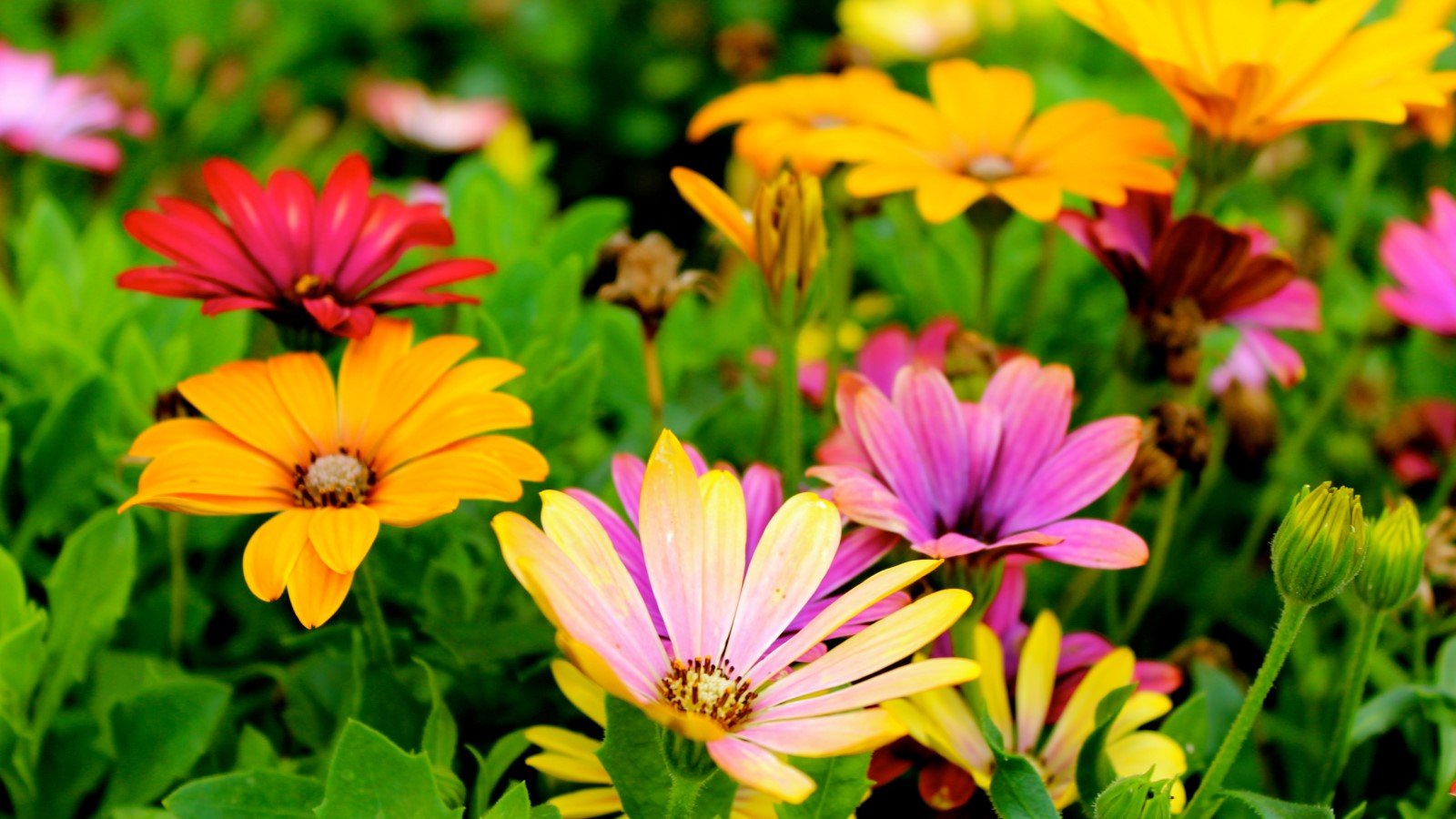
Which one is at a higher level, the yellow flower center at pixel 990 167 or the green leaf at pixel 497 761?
the yellow flower center at pixel 990 167

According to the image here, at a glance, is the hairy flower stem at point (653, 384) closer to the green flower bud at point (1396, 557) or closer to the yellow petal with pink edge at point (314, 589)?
the yellow petal with pink edge at point (314, 589)

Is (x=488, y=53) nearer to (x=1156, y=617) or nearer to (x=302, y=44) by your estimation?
(x=302, y=44)

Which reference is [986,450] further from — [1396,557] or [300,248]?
[300,248]

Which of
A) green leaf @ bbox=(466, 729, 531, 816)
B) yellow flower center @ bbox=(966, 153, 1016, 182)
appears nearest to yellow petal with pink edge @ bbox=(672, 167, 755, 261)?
yellow flower center @ bbox=(966, 153, 1016, 182)

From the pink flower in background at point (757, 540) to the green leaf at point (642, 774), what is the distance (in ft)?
0.16

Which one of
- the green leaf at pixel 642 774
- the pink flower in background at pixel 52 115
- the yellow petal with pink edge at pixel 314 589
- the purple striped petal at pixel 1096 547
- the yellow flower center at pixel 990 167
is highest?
the pink flower in background at pixel 52 115

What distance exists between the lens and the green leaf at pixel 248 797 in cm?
66

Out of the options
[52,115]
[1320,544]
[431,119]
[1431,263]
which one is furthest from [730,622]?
[431,119]

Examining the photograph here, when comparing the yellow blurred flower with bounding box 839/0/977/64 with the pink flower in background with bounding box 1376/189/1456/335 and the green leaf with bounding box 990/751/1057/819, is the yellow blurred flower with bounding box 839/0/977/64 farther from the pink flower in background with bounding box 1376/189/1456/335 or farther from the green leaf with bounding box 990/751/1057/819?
the green leaf with bounding box 990/751/1057/819

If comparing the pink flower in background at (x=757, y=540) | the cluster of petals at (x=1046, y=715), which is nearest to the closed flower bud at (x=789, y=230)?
the pink flower in background at (x=757, y=540)

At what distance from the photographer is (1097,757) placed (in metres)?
0.71

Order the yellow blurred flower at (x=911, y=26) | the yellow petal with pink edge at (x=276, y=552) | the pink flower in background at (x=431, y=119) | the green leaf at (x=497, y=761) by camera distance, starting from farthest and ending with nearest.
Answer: the yellow blurred flower at (x=911, y=26)
the pink flower in background at (x=431, y=119)
the green leaf at (x=497, y=761)
the yellow petal with pink edge at (x=276, y=552)

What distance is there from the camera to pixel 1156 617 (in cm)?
114

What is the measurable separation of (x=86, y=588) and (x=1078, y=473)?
0.62 meters
